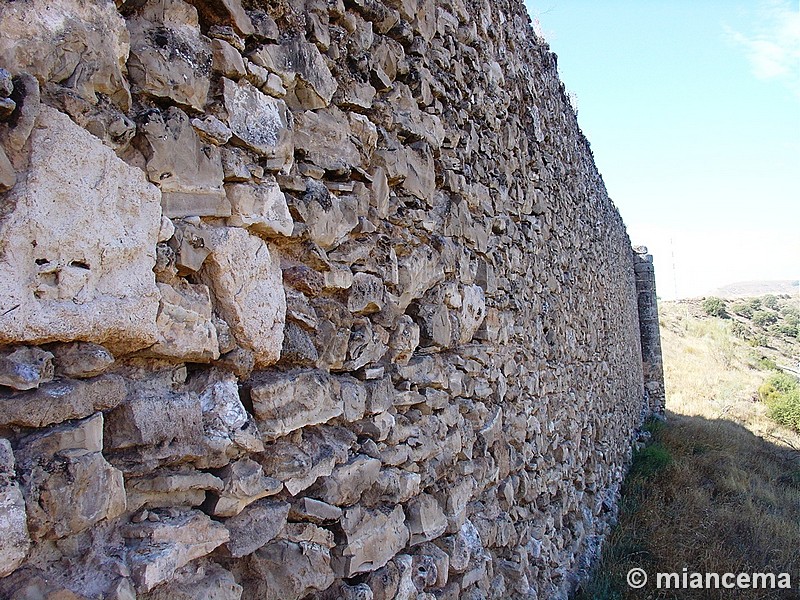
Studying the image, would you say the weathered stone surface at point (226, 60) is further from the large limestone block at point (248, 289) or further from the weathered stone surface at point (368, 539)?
the weathered stone surface at point (368, 539)

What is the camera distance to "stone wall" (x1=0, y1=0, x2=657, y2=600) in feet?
3.23

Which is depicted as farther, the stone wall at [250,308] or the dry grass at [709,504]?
the dry grass at [709,504]

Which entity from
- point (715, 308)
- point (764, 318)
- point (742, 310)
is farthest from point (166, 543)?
point (742, 310)

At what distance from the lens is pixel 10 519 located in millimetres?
900

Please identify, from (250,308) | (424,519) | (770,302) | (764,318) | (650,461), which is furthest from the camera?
(770,302)

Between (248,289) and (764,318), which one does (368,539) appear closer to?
(248,289)

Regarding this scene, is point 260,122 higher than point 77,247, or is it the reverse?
point 260,122

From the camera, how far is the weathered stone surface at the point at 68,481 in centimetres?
95

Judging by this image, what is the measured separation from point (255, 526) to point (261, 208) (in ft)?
2.30

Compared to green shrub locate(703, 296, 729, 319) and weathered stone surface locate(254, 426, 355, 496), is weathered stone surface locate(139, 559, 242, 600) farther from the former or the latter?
green shrub locate(703, 296, 729, 319)

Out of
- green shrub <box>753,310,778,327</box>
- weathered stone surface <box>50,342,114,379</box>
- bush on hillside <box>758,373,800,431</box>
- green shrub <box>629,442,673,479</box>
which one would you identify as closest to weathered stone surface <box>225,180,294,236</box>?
weathered stone surface <box>50,342,114,379</box>

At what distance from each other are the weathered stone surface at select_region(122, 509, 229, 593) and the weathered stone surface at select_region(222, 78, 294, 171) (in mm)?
805

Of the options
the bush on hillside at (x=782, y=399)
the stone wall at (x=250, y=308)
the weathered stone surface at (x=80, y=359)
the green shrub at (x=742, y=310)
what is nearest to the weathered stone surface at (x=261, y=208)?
the stone wall at (x=250, y=308)

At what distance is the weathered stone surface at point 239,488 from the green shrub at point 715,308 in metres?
30.5
